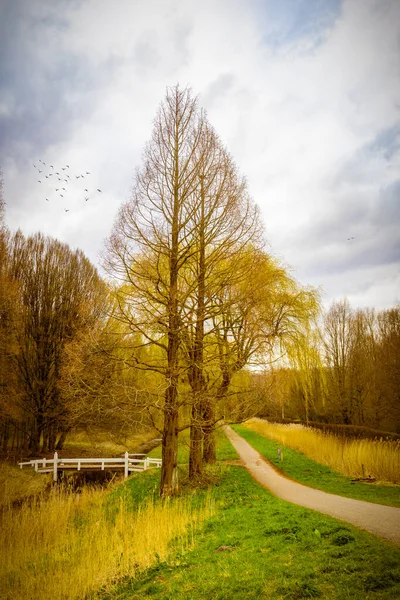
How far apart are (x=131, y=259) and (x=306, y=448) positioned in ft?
49.7

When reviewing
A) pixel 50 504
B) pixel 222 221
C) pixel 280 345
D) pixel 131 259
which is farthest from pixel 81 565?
pixel 280 345

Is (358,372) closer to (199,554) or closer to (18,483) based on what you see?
(18,483)

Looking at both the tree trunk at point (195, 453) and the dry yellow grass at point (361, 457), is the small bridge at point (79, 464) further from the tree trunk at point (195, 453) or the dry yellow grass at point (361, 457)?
the dry yellow grass at point (361, 457)

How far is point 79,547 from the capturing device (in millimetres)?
8094

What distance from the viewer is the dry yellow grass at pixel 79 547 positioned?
6594mm

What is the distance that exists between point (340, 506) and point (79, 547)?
6.02m

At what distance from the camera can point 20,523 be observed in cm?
1009

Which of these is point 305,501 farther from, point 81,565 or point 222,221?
point 222,221

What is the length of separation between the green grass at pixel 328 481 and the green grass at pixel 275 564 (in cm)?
324

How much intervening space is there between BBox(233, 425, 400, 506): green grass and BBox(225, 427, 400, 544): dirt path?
49cm

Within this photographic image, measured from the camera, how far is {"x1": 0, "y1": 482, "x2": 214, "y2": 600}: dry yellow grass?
21.6 feet

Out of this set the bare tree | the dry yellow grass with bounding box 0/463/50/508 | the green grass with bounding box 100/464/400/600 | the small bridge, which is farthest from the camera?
the small bridge

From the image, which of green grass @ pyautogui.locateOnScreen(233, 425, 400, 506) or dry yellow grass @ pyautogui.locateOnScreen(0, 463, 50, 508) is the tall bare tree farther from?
green grass @ pyautogui.locateOnScreen(233, 425, 400, 506)

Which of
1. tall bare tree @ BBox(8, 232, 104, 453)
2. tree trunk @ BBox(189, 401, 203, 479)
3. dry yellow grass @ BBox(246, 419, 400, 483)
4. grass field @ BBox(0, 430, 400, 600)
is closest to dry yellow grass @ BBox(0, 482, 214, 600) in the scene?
grass field @ BBox(0, 430, 400, 600)
